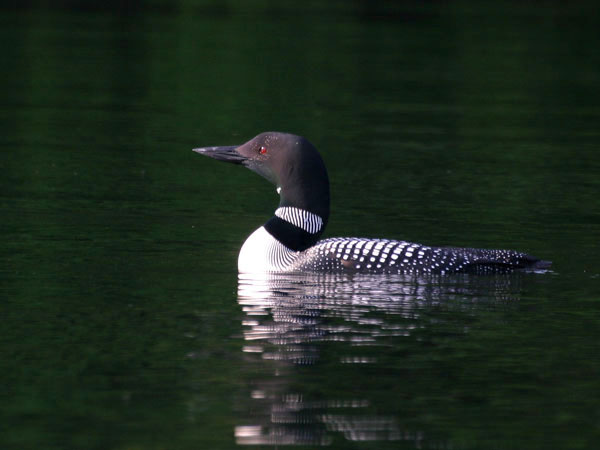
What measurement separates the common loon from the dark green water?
13 cm

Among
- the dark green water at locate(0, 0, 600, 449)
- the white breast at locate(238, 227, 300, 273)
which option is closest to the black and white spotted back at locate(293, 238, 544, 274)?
the dark green water at locate(0, 0, 600, 449)

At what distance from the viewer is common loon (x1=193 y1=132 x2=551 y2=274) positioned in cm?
779

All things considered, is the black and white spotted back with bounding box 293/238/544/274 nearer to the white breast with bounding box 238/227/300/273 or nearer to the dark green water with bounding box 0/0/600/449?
the dark green water with bounding box 0/0/600/449

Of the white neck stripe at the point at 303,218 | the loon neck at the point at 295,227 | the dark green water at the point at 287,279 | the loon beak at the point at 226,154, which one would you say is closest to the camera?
the dark green water at the point at 287,279

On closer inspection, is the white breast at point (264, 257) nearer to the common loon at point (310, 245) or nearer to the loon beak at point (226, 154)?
the common loon at point (310, 245)

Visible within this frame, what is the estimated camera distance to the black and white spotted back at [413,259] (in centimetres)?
777

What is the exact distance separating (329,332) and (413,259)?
1384mm

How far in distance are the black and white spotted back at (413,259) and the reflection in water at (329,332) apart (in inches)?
3.0

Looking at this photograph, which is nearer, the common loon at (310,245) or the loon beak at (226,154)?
the common loon at (310,245)

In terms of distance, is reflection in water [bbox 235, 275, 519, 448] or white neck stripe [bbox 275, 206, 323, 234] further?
white neck stripe [bbox 275, 206, 323, 234]

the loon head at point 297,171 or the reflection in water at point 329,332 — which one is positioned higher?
the loon head at point 297,171

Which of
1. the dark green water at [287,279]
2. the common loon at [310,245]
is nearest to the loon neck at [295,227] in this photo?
the common loon at [310,245]

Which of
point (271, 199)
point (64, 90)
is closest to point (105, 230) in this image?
point (271, 199)

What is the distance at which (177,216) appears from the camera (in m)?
Answer: 9.88
